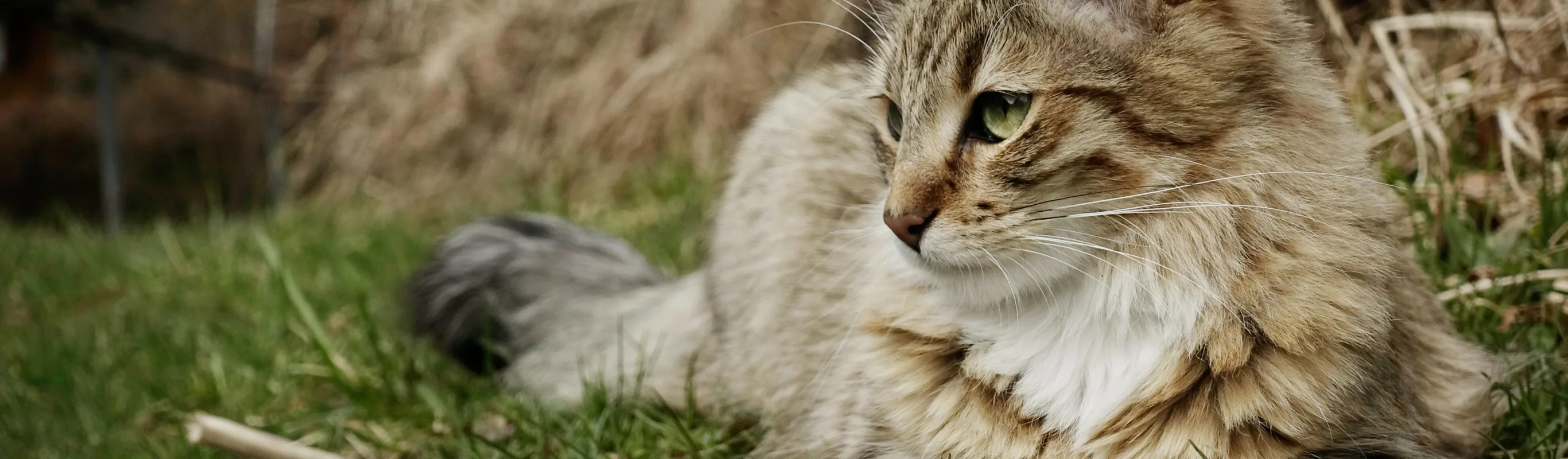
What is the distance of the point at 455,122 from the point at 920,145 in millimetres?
5710

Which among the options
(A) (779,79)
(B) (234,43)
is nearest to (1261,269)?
(A) (779,79)

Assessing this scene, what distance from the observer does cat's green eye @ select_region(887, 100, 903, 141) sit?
180 centimetres

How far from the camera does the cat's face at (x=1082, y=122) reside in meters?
1.47

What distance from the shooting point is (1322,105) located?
1572 millimetres

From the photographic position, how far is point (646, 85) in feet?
19.4

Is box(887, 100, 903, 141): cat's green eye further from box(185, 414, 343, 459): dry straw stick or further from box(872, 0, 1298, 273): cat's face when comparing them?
box(185, 414, 343, 459): dry straw stick

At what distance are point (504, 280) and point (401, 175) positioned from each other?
4.51 m

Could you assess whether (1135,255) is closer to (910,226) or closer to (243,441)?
(910,226)

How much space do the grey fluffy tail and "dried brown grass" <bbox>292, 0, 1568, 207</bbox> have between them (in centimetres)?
94

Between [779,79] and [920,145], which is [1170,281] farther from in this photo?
[779,79]

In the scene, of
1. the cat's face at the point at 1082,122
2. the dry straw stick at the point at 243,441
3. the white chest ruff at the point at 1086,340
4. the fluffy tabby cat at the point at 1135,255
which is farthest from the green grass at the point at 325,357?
the cat's face at the point at 1082,122

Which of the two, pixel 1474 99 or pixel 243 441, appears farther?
pixel 1474 99

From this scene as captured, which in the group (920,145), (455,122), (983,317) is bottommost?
(455,122)

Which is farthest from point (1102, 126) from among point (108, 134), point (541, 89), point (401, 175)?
point (108, 134)
